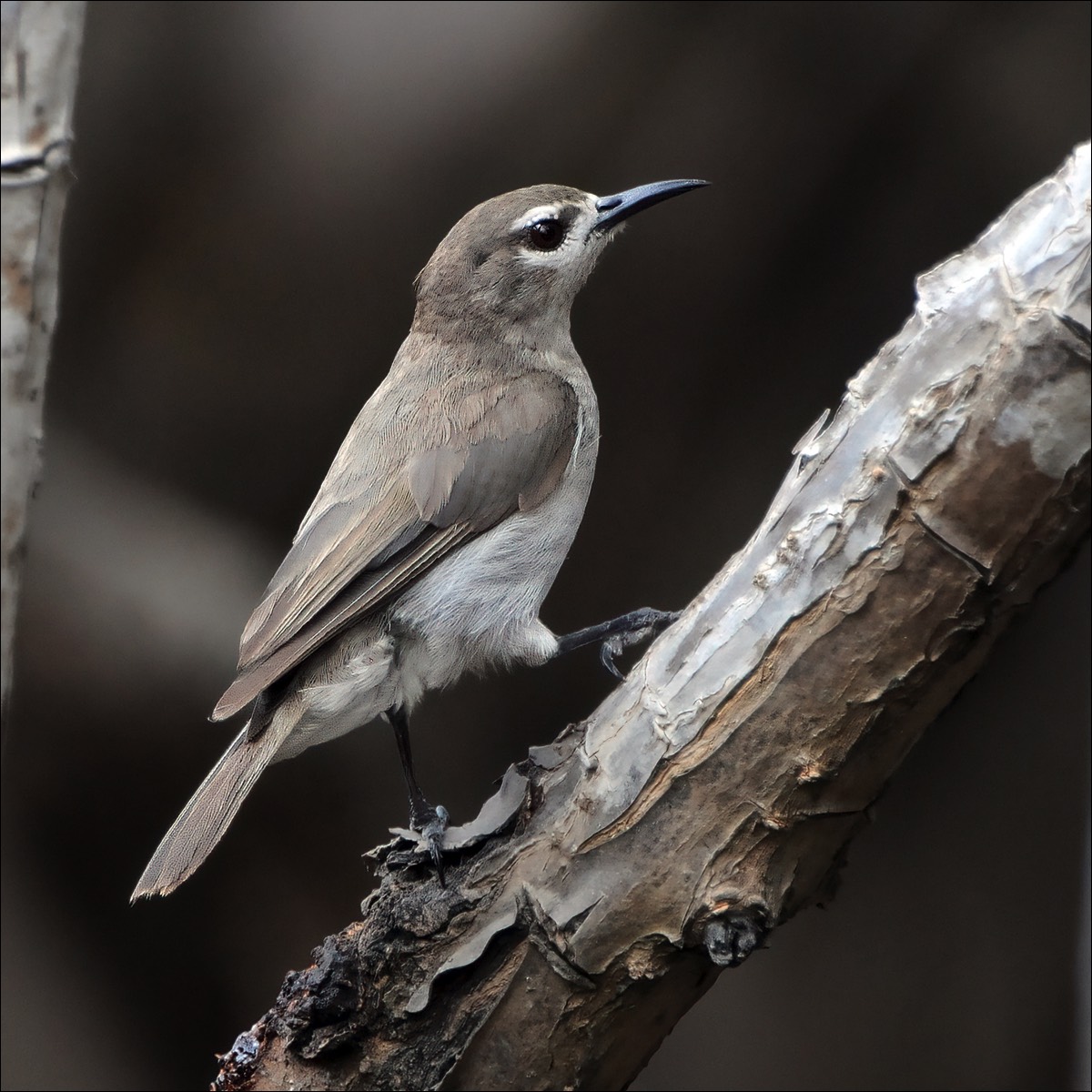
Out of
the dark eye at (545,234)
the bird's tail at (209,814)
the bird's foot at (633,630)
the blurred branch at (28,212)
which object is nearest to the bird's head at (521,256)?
the dark eye at (545,234)

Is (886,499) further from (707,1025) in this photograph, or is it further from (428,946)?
(707,1025)

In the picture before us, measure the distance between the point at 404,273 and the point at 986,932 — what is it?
3476mm

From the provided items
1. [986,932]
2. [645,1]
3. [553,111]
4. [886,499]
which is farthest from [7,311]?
[986,932]

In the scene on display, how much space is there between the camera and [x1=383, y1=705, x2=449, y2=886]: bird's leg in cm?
235

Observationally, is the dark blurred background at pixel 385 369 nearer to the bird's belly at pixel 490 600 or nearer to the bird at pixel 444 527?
the bird at pixel 444 527

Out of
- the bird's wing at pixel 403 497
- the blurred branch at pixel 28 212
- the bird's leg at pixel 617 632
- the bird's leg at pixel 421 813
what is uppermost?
the blurred branch at pixel 28 212

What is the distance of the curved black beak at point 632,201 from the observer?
10.0ft

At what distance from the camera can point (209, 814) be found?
8.13ft

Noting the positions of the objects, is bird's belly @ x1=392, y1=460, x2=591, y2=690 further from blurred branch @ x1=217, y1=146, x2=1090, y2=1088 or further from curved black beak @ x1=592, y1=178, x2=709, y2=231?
curved black beak @ x1=592, y1=178, x2=709, y2=231

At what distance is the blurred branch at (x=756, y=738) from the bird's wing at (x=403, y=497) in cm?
55

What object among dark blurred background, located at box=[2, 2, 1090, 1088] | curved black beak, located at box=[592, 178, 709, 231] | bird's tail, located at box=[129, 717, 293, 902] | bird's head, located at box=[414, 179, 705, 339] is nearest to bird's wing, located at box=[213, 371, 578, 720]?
bird's tail, located at box=[129, 717, 293, 902]

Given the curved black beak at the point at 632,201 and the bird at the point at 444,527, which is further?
the curved black beak at the point at 632,201

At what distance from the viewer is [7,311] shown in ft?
8.34

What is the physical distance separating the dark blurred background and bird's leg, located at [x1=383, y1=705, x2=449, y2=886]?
5.60ft
